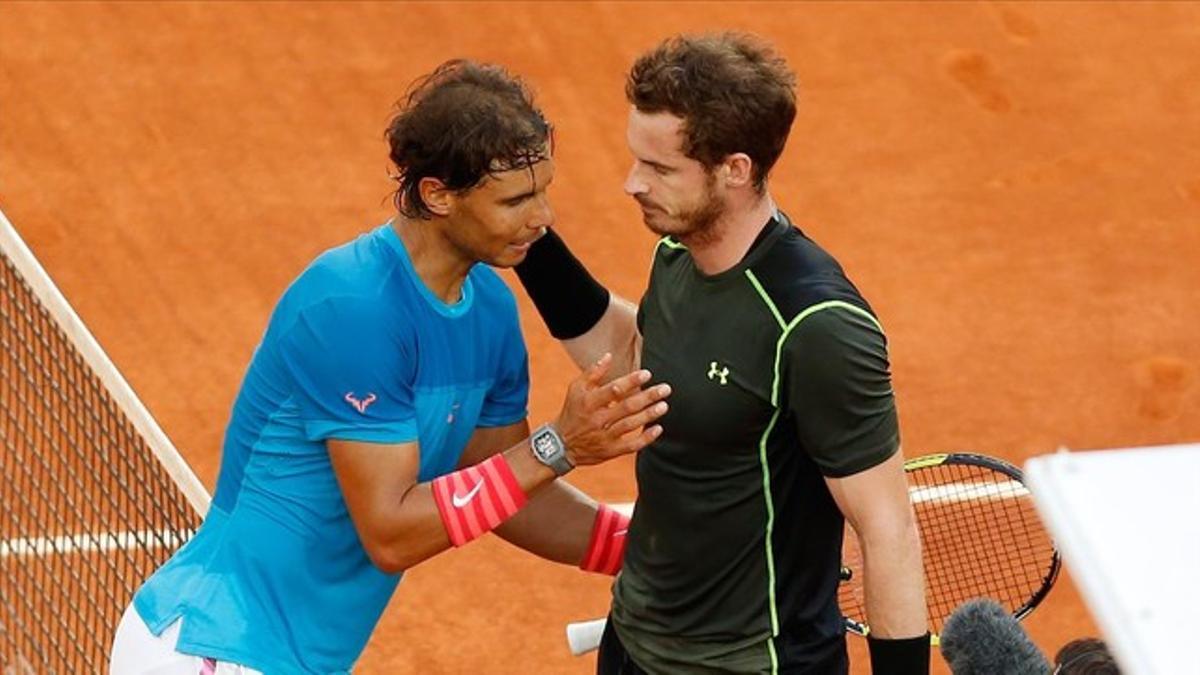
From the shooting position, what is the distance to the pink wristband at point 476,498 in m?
5.05

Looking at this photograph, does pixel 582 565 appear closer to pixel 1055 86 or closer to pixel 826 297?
pixel 826 297

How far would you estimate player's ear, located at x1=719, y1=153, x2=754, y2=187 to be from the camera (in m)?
4.82

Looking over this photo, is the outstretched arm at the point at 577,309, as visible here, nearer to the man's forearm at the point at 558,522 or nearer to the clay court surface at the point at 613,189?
the man's forearm at the point at 558,522

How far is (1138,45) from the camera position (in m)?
12.0

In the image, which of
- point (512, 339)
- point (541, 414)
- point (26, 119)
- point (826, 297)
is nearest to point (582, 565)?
point (512, 339)

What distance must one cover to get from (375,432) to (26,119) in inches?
271

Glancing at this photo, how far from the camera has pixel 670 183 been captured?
191 inches

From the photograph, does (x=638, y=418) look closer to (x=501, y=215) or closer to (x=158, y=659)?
(x=501, y=215)

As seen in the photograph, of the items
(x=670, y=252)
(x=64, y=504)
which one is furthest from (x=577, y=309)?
(x=64, y=504)

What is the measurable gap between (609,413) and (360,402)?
1.89 feet

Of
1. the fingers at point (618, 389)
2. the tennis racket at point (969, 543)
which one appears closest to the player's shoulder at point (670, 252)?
the fingers at point (618, 389)

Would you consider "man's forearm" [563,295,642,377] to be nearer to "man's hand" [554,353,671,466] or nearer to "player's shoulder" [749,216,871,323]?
"man's hand" [554,353,671,466]

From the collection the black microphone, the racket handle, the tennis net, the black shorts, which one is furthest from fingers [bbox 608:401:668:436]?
the tennis net

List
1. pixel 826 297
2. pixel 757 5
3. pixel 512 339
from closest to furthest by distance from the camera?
1. pixel 826 297
2. pixel 512 339
3. pixel 757 5
